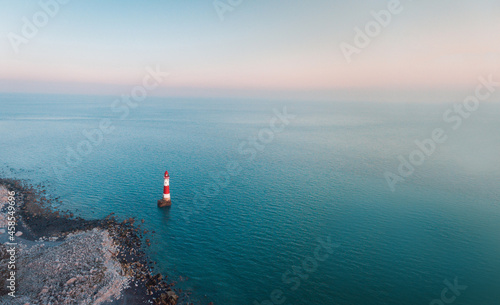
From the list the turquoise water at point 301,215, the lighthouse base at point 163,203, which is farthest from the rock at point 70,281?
the lighthouse base at point 163,203

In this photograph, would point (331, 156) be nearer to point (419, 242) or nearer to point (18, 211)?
point (419, 242)

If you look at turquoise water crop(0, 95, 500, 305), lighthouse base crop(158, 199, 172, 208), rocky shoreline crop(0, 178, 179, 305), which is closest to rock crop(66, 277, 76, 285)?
rocky shoreline crop(0, 178, 179, 305)

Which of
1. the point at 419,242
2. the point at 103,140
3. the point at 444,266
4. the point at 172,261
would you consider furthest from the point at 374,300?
the point at 103,140

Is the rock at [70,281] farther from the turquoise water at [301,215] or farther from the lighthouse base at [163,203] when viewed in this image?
the lighthouse base at [163,203]

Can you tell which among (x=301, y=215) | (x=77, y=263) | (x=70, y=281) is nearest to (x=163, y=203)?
(x=77, y=263)

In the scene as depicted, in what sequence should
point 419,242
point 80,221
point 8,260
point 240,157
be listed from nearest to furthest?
point 8,260, point 419,242, point 80,221, point 240,157

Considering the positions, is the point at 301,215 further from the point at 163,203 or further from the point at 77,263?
the point at 77,263
